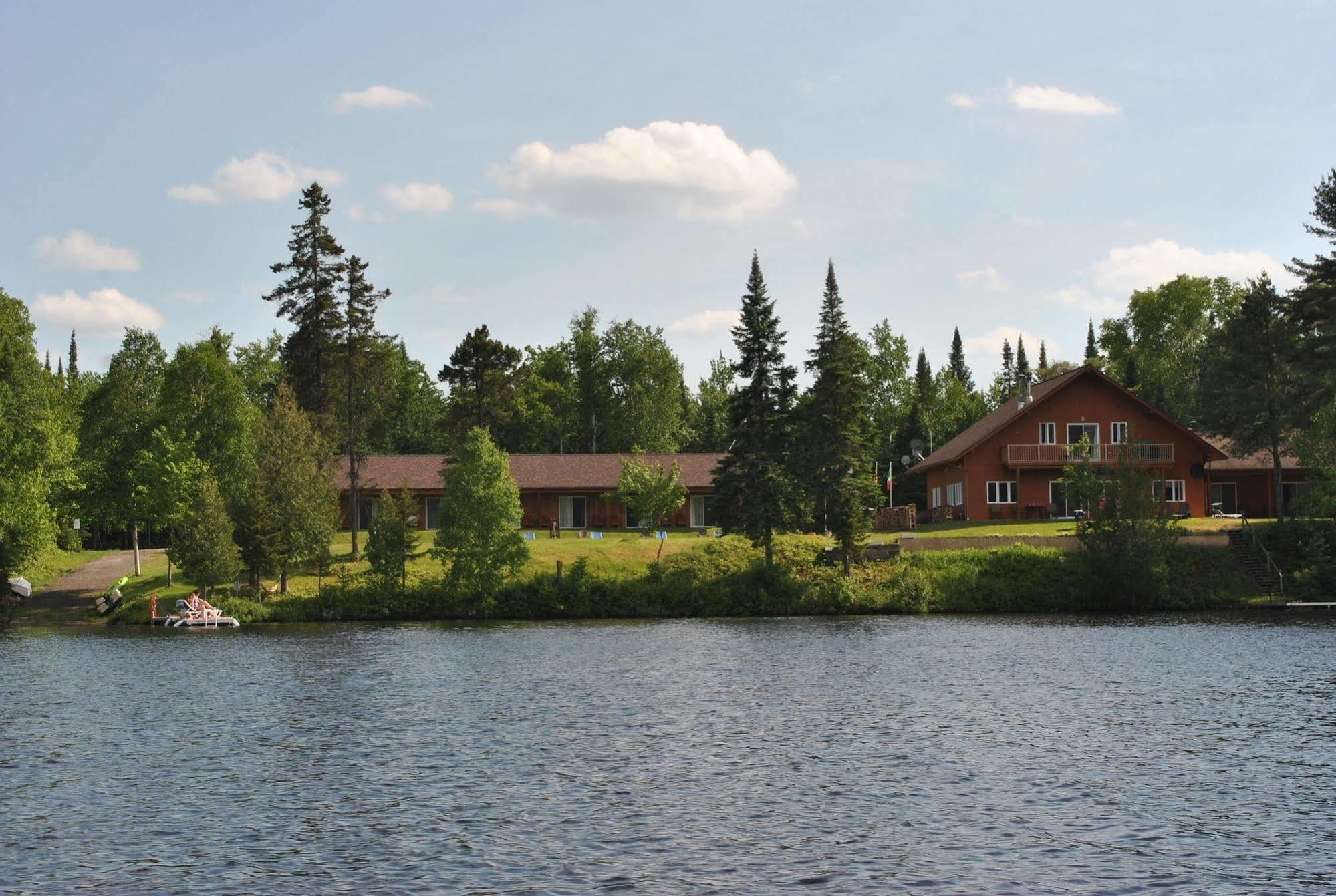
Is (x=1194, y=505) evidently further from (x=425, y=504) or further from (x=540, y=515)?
(x=425, y=504)

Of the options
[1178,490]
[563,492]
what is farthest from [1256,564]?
[563,492]

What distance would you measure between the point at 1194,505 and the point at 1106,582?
18369mm

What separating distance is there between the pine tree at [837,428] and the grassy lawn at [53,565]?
38970 millimetres

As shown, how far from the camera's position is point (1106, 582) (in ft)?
188

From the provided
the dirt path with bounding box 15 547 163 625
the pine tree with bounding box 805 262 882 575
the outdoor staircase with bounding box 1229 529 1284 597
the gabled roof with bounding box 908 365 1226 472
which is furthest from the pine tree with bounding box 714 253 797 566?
the dirt path with bounding box 15 547 163 625

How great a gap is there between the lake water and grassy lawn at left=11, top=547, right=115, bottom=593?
2185 cm

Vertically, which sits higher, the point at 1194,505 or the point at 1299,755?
the point at 1194,505

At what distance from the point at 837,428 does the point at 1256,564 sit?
21632 millimetres

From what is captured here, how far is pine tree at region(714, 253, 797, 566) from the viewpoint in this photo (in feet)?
196

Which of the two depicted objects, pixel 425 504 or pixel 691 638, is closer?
pixel 691 638

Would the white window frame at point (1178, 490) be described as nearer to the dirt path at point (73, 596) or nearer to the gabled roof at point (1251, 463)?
the gabled roof at point (1251, 463)

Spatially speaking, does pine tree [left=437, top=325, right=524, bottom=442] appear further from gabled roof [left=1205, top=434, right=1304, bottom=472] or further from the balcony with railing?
gabled roof [left=1205, top=434, right=1304, bottom=472]

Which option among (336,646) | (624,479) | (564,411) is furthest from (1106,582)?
(564,411)

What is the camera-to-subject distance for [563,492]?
8425 cm
